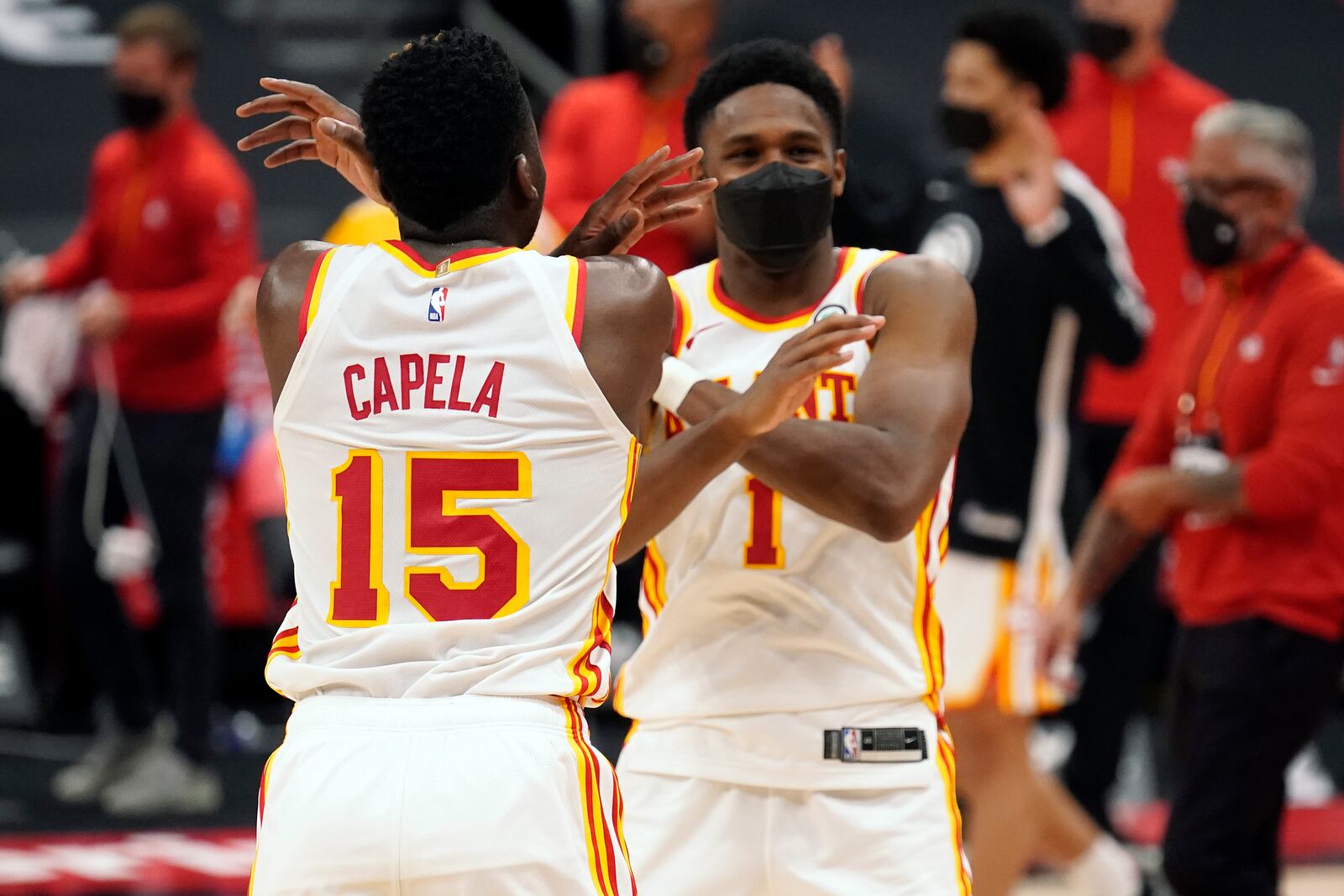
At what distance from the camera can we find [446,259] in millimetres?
3018

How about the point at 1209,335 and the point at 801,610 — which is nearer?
the point at 801,610

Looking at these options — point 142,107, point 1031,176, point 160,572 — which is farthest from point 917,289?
point 142,107

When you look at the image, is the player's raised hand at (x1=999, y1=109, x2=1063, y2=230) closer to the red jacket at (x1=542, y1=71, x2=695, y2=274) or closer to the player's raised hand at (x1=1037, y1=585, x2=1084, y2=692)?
the player's raised hand at (x1=1037, y1=585, x2=1084, y2=692)

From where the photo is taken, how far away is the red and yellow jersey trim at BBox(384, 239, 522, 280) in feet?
9.83

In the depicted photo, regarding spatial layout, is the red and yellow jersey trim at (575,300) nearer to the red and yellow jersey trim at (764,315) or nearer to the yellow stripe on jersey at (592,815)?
the yellow stripe on jersey at (592,815)

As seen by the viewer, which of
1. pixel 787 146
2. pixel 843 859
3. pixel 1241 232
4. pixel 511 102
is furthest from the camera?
pixel 1241 232

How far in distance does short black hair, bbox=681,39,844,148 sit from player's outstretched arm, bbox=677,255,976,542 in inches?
14.5

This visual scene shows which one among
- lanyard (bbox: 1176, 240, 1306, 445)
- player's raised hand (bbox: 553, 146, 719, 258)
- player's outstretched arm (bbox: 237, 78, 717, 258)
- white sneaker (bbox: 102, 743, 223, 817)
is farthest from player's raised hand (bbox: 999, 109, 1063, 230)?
white sneaker (bbox: 102, 743, 223, 817)

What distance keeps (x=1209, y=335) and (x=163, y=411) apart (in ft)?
14.2

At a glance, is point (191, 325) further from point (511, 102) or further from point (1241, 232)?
point (511, 102)

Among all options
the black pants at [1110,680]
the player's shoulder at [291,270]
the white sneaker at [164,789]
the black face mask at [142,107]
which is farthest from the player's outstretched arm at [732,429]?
the black face mask at [142,107]

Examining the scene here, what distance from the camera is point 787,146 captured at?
384 cm

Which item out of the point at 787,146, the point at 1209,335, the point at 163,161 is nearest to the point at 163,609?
the point at 163,161

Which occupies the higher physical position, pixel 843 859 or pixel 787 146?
pixel 787 146
